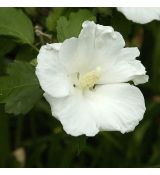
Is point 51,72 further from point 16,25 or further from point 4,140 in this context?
point 4,140

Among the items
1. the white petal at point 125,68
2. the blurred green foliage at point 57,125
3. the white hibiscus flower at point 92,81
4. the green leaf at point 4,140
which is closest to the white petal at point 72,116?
the white hibiscus flower at point 92,81

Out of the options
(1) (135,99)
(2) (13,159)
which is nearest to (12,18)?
(1) (135,99)

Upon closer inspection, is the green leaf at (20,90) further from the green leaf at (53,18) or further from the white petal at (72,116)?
the green leaf at (53,18)

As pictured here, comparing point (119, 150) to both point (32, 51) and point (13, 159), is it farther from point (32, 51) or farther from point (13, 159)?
point (32, 51)

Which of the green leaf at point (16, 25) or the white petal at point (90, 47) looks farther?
the green leaf at point (16, 25)

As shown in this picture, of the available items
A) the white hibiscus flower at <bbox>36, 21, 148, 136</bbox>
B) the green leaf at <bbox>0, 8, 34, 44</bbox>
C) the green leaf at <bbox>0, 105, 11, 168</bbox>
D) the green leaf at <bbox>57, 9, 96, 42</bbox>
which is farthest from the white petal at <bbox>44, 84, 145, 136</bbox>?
the green leaf at <bbox>0, 105, 11, 168</bbox>

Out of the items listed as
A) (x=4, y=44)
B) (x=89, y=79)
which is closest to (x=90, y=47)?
(x=89, y=79)
